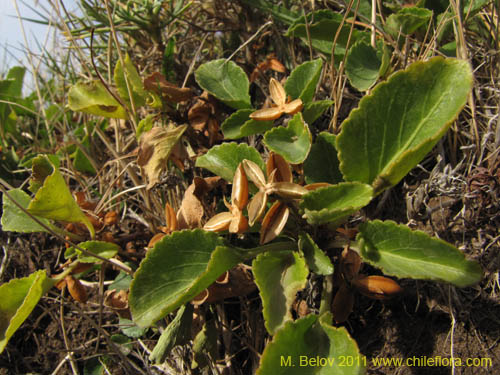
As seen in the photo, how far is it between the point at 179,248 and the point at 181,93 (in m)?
0.54

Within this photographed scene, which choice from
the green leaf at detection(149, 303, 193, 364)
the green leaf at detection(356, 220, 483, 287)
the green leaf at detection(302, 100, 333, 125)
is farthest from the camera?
the green leaf at detection(302, 100, 333, 125)

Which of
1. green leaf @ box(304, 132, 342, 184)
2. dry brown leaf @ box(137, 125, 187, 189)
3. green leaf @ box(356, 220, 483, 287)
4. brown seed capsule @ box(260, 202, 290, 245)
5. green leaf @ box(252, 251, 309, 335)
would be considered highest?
dry brown leaf @ box(137, 125, 187, 189)

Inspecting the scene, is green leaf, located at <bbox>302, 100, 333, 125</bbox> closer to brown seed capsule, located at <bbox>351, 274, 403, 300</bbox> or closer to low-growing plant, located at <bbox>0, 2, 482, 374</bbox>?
low-growing plant, located at <bbox>0, 2, 482, 374</bbox>

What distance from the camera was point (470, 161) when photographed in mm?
1008

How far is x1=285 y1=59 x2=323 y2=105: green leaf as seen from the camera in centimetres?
106

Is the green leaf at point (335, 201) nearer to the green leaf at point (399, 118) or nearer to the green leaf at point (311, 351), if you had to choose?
the green leaf at point (399, 118)

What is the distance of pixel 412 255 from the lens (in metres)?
0.79

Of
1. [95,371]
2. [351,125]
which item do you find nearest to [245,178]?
[351,125]

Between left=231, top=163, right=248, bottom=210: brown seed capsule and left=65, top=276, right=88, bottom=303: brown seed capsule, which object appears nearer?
left=231, top=163, right=248, bottom=210: brown seed capsule

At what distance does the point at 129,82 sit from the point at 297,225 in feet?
2.22

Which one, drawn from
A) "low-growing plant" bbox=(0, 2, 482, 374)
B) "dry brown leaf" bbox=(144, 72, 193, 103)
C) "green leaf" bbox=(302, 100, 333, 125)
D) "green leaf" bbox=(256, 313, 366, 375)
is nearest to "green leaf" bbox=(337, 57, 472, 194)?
"low-growing plant" bbox=(0, 2, 482, 374)

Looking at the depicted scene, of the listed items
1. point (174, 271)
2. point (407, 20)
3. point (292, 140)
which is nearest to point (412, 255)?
point (292, 140)

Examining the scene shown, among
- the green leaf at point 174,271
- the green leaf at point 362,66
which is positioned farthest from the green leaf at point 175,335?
the green leaf at point 362,66

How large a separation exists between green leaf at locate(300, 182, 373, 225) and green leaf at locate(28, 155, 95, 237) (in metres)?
0.56
